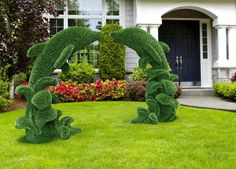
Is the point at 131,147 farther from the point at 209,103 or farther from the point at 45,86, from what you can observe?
the point at 209,103

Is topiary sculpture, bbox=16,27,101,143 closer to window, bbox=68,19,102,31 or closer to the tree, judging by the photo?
the tree

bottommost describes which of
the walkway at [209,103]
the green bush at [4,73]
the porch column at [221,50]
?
the walkway at [209,103]

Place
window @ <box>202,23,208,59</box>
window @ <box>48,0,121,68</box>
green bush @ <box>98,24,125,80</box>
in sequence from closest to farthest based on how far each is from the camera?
green bush @ <box>98,24,125,80</box>, window @ <box>48,0,121,68</box>, window @ <box>202,23,208,59</box>

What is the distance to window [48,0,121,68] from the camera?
38.4 ft

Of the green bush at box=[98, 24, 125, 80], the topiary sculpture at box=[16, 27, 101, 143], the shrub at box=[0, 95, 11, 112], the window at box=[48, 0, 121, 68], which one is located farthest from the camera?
the window at box=[48, 0, 121, 68]

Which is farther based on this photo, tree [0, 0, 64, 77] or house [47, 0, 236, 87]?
house [47, 0, 236, 87]

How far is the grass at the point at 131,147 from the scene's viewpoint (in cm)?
381

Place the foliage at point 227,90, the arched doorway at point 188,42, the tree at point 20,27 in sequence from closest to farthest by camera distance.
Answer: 1. the tree at point 20,27
2. the foliage at point 227,90
3. the arched doorway at point 188,42

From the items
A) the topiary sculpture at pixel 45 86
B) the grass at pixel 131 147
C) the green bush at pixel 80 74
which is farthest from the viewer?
the green bush at pixel 80 74

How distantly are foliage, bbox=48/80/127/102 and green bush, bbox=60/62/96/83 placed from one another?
0.80m

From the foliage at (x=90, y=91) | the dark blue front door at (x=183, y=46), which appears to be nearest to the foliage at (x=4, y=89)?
the foliage at (x=90, y=91)

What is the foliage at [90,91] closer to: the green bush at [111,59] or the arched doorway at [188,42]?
the green bush at [111,59]

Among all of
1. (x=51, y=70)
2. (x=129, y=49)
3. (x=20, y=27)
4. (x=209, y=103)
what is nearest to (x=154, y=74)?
(x=51, y=70)

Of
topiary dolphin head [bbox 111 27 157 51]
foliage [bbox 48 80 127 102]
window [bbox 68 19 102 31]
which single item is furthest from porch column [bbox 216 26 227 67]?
topiary dolphin head [bbox 111 27 157 51]
